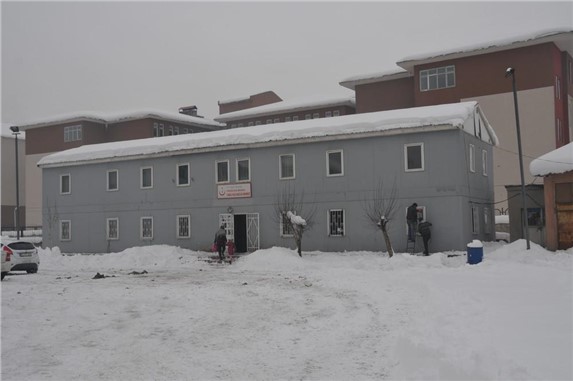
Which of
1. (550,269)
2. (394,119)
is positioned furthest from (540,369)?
(394,119)

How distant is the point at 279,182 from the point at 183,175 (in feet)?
20.3

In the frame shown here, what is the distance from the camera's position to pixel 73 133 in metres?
64.5

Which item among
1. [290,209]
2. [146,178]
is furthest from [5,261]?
[146,178]

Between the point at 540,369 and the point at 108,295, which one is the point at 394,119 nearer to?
the point at 108,295

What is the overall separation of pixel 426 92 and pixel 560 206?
79.9 feet

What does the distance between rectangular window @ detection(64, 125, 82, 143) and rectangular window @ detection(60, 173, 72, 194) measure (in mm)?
29672

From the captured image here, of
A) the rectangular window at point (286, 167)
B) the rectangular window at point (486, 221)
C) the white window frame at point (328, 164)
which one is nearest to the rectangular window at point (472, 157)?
the rectangular window at point (486, 221)

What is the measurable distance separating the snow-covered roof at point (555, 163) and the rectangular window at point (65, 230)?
1054 inches

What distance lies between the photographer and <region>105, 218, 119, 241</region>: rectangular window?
33.6m

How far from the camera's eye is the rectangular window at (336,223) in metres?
26.8

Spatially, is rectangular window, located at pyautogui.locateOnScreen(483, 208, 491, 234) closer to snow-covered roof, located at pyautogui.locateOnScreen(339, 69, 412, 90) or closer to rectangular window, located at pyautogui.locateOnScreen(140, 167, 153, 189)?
rectangular window, located at pyautogui.locateOnScreen(140, 167, 153, 189)

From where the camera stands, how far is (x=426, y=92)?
4531cm

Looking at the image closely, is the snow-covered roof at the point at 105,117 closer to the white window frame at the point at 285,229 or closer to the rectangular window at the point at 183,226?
the rectangular window at the point at 183,226

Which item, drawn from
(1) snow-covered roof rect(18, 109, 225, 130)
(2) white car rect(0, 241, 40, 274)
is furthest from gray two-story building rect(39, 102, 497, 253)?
(1) snow-covered roof rect(18, 109, 225, 130)
